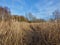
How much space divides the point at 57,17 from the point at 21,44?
96 cm

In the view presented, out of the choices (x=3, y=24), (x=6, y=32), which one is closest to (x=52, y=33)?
(x=6, y=32)

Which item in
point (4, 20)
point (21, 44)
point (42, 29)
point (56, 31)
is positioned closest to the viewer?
point (21, 44)

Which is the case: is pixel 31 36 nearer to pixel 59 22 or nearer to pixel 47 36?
pixel 47 36

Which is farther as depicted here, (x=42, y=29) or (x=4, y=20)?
(x=4, y=20)

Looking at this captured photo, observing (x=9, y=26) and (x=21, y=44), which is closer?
(x=21, y=44)

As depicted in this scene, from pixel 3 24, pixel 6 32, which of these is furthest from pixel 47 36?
pixel 3 24

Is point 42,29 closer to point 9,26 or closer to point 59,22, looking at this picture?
point 59,22

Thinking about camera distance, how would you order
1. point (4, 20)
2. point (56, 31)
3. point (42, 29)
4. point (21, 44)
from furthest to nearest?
1. point (4, 20)
2. point (42, 29)
3. point (56, 31)
4. point (21, 44)

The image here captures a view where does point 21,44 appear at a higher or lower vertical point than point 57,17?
A: lower

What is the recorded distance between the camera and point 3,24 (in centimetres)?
389

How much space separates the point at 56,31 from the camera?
343 cm

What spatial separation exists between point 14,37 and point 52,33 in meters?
0.66

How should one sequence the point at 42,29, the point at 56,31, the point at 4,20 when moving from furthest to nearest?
the point at 4,20, the point at 42,29, the point at 56,31

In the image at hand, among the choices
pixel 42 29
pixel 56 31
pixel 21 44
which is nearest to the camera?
pixel 21 44
